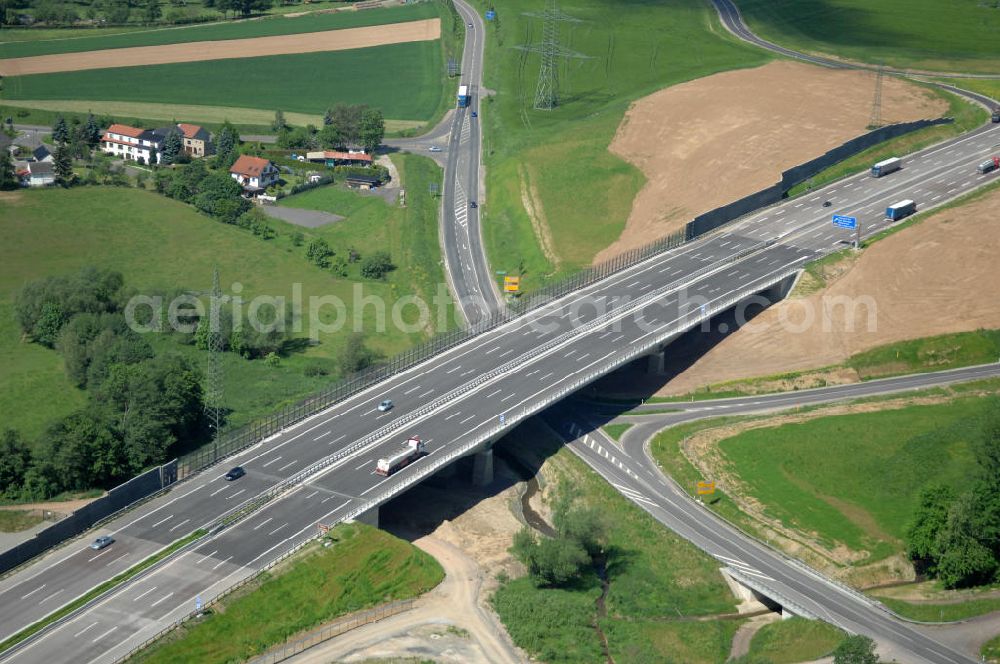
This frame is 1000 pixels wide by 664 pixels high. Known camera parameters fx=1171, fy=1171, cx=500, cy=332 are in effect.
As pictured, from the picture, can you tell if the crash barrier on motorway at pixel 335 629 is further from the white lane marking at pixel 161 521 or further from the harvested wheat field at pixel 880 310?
the harvested wheat field at pixel 880 310

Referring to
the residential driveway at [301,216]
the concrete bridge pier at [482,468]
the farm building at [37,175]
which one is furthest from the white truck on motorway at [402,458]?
the farm building at [37,175]

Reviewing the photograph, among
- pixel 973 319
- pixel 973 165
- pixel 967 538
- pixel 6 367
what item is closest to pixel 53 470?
pixel 6 367

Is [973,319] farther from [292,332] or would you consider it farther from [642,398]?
[292,332]

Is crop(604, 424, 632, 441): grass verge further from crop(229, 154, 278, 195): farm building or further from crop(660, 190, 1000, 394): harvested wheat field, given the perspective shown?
crop(229, 154, 278, 195): farm building

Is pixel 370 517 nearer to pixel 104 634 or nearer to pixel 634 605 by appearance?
pixel 634 605

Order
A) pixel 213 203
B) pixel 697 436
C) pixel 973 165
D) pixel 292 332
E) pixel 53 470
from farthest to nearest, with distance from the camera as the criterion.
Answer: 1. pixel 213 203
2. pixel 973 165
3. pixel 292 332
4. pixel 697 436
5. pixel 53 470

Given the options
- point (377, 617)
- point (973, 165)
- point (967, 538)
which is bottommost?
point (377, 617)
